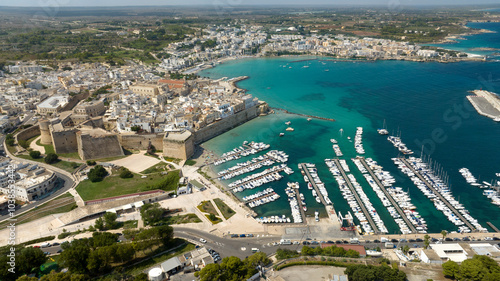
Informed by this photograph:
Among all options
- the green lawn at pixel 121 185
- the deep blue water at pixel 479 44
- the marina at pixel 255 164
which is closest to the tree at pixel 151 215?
the green lawn at pixel 121 185

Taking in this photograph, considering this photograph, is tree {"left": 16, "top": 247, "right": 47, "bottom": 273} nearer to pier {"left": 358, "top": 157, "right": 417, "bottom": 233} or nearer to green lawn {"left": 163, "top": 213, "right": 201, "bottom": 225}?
green lawn {"left": 163, "top": 213, "right": 201, "bottom": 225}

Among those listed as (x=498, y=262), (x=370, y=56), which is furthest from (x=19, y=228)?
(x=370, y=56)

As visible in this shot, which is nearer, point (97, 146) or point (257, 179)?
point (257, 179)

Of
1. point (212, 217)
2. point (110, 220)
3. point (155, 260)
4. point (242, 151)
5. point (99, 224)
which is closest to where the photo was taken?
point (155, 260)

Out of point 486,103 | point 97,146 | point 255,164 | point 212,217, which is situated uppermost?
point 486,103

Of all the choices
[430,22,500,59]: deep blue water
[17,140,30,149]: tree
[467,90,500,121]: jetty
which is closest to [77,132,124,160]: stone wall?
[17,140,30,149]: tree

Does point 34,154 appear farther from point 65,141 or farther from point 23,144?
point 23,144

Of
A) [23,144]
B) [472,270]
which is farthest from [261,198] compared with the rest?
[23,144]
